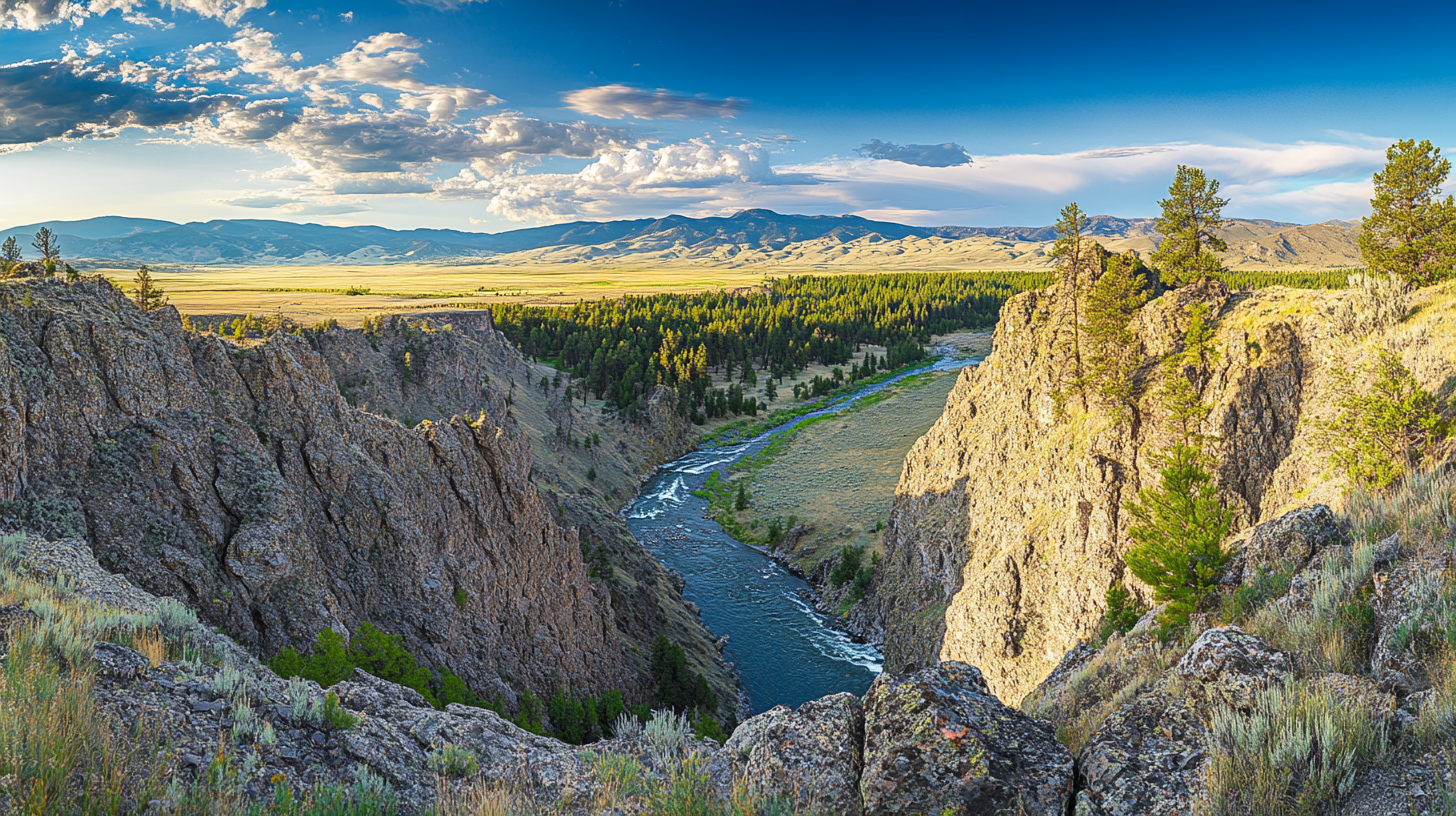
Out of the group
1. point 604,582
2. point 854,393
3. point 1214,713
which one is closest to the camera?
point 1214,713

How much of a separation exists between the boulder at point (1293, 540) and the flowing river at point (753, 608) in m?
32.3

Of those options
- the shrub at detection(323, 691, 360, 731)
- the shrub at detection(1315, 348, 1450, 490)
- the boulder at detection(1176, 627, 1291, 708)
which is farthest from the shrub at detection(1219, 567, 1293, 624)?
the shrub at detection(323, 691, 360, 731)

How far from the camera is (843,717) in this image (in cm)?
1023

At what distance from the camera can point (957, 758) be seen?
8852 millimetres

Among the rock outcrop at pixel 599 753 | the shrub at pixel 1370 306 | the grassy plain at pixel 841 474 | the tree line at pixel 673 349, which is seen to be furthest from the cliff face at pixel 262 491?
the tree line at pixel 673 349

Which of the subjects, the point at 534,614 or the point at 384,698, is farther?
the point at 534,614

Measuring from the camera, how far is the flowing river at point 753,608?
5000cm

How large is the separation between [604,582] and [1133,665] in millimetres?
36129

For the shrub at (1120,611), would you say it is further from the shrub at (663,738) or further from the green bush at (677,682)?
the shrub at (663,738)

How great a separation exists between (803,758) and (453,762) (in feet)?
16.6

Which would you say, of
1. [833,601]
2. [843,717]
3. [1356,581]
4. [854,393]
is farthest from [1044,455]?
[854,393]

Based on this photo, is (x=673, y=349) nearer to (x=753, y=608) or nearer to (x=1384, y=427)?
(x=753, y=608)

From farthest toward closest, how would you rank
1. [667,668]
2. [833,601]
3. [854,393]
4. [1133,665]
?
[854,393]
[833,601]
[667,668]
[1133,665]

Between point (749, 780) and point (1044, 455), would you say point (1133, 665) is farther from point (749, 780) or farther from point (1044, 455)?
point (1044, 455)
